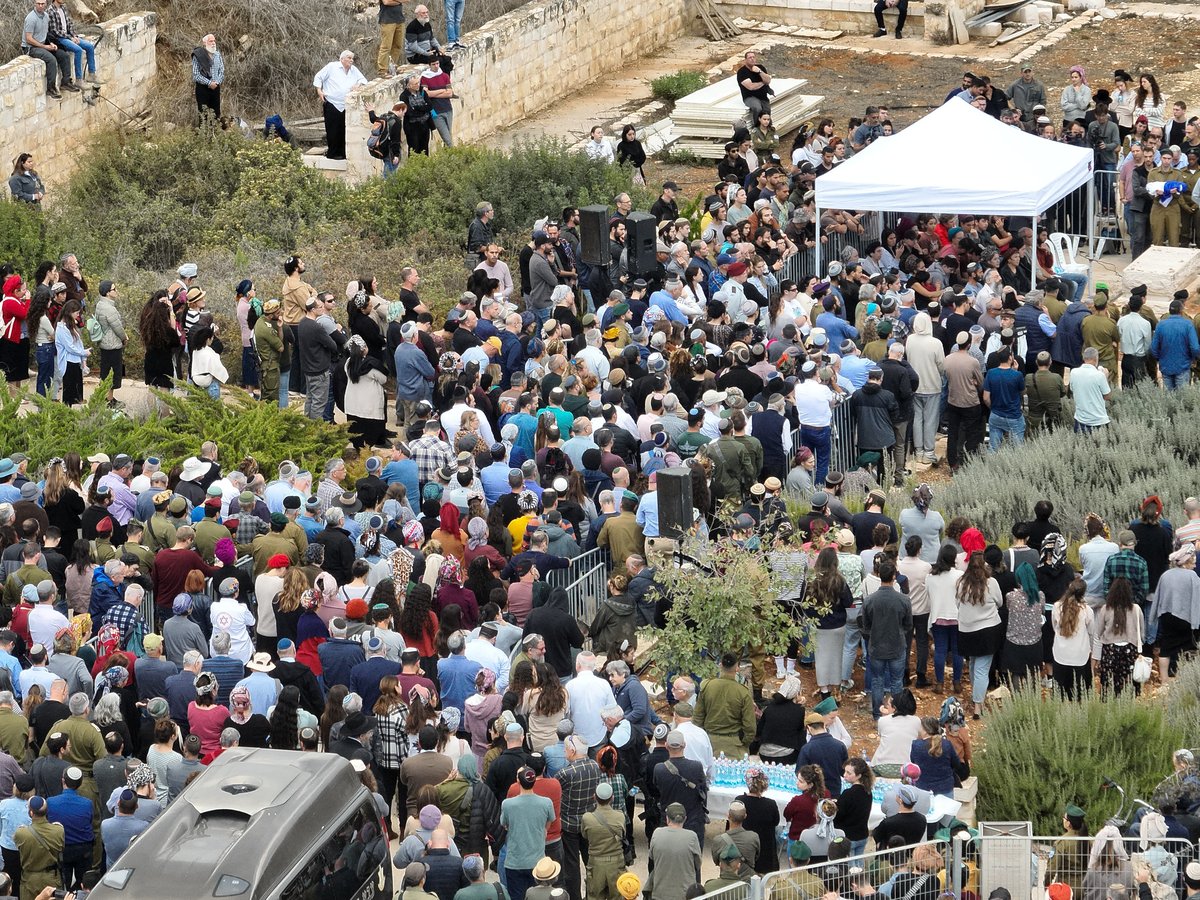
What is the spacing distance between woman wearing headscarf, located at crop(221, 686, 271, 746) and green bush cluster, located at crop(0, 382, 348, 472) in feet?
16.7

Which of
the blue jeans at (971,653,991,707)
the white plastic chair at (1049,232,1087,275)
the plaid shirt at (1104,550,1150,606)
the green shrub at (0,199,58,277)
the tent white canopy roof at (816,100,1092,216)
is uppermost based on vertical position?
the tent white canopy roof at (816,100,1092,216)

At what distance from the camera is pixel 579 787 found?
1176cm

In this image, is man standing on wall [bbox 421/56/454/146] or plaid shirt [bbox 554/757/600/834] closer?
plaid shirt [bbox 554/757/600/834]

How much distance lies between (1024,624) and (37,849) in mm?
6942

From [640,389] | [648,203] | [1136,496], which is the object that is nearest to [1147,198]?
[648,203]

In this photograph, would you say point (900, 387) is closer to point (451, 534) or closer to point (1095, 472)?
point (1095, 472)

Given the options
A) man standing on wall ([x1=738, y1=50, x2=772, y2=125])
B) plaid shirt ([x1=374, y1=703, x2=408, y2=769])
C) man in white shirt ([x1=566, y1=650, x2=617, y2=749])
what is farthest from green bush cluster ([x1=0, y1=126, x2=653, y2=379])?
plaid shirt ([x1=374, y1=703, x2=408, y2=769])

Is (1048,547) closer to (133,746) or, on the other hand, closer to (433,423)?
(433,423)

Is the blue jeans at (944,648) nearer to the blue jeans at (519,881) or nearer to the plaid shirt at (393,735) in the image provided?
the blue jeans at (519,881)

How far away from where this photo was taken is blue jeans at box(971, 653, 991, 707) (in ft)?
46.7

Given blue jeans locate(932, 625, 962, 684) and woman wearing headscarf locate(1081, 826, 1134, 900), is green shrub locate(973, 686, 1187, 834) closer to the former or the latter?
woman wearing headscarf locate(1081, 826, 1134, 900)

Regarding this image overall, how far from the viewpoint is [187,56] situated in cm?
2819

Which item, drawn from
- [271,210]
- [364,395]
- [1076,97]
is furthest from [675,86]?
[364,395]

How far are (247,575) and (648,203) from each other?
10694mm
